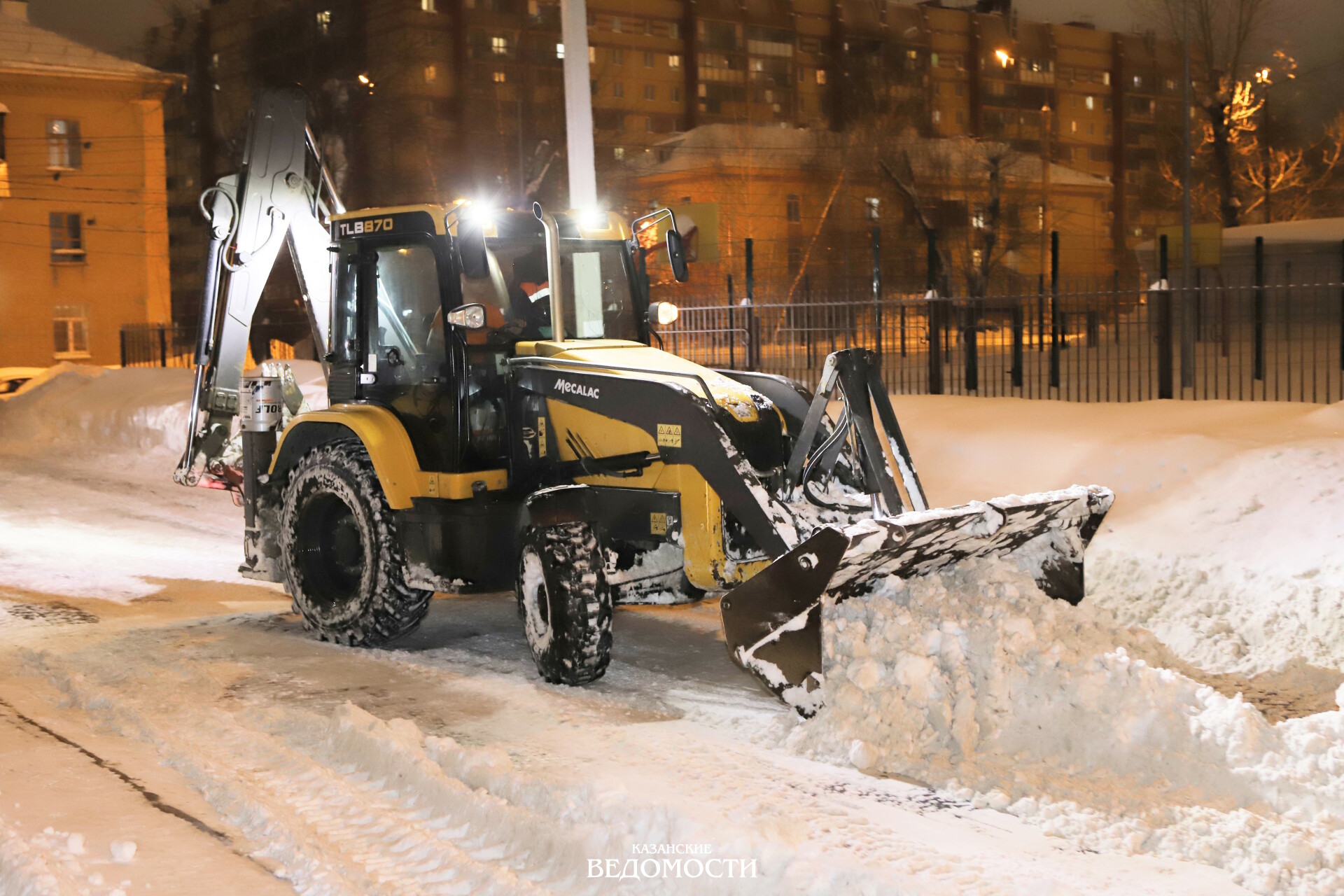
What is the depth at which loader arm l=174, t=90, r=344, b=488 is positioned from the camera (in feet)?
32.6

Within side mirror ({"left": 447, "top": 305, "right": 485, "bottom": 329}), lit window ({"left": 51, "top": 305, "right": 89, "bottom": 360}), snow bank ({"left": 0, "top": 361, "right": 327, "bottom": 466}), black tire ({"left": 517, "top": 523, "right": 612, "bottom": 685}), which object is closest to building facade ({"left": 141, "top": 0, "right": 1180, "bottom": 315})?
lit window ({"left": 51, "top": 305, "right": 89, "bottom": 360})

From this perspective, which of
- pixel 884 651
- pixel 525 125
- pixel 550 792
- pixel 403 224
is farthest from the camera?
pixel 525 125

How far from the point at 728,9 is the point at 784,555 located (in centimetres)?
5969

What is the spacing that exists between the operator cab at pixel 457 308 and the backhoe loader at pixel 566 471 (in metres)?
0.02

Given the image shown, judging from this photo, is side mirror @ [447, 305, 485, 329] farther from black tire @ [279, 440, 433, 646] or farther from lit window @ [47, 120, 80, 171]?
lit window @ [47, 120, 80, 171]

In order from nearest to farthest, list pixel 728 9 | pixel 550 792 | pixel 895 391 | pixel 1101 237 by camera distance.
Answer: pixel 550 792 < pixel 895 391 < pixel 1101 237 < pixel 728 9

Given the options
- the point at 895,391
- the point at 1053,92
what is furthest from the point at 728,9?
the point at 895,391

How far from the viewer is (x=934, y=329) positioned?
15.5m

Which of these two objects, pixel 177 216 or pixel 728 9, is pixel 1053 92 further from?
pixel 177 216

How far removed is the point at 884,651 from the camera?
223 inches

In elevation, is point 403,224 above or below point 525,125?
below

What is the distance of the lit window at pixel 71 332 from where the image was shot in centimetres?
4084

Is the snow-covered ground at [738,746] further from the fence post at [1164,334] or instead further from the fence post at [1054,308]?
the fence post at [1054,308]

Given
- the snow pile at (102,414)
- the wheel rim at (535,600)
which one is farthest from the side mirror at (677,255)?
the snow pile at (102,414)
